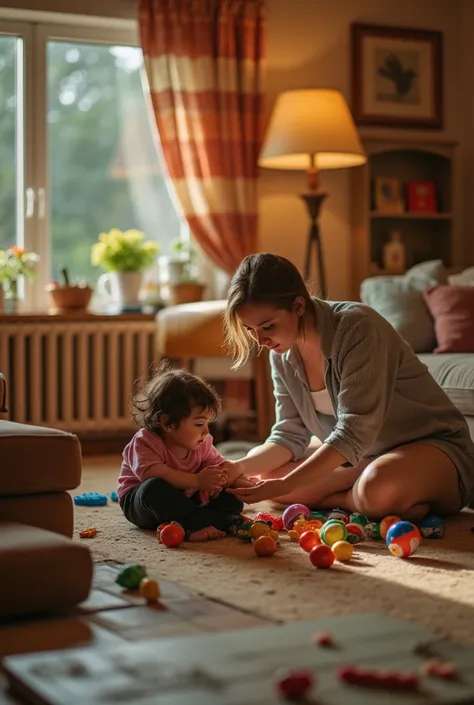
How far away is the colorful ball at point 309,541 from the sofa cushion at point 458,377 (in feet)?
3.72

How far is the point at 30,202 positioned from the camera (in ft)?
17.0

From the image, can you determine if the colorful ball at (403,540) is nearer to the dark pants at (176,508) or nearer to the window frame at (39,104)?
the dark pants at (176,508)

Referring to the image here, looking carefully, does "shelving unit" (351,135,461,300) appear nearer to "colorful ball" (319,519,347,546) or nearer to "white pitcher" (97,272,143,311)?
"white pitcher" (97,272,143,311)

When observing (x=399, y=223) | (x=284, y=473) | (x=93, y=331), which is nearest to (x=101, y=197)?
(x=93, y=331)

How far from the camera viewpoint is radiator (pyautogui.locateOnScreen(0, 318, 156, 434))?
196 inches

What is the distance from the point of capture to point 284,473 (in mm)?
3277

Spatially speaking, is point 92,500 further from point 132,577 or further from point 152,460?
point 132,577

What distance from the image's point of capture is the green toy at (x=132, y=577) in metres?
2.23

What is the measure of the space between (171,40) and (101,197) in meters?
0.86

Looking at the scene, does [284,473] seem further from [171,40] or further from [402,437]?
[171,40]

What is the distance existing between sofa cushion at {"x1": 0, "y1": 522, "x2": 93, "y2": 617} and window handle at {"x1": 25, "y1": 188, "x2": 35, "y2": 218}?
3303mm

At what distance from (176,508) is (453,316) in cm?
179

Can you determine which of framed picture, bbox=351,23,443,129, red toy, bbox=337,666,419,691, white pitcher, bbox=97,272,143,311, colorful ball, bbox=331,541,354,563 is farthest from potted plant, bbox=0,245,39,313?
red toy, bbox=337,666,419,691

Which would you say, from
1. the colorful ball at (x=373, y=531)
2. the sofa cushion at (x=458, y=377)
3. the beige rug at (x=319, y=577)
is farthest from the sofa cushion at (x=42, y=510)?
the sofa cushion at (x=458, y=377)
